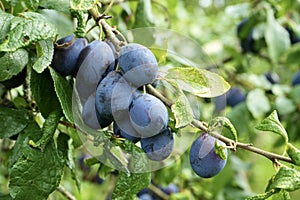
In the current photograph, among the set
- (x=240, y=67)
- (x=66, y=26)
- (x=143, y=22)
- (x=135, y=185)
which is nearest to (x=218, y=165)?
(x=135, y=185)

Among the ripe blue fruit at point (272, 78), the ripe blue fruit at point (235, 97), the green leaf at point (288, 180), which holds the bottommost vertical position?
the ripe blue fruit at point (272, 78)

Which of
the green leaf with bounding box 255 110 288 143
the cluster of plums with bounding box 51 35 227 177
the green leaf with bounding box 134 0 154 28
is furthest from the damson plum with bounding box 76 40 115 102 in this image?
the green leaf with bounding box 134 0 154 28

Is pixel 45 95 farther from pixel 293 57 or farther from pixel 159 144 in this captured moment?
pixel 293 57

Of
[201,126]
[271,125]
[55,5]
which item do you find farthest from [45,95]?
[271,125]

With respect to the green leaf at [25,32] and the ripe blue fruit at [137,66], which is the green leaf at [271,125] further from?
the green leaf at [25,32]

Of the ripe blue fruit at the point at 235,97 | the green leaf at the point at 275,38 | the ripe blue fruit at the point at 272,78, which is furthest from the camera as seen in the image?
the ripe blue fruit at the point at 272,78

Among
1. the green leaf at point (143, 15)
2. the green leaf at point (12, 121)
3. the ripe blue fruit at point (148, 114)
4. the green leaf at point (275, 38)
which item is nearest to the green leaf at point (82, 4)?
the ripe blue fruit at point (148, 114)

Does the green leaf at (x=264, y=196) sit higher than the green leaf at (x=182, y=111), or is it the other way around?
the green leaf at (x=182, y=111)
